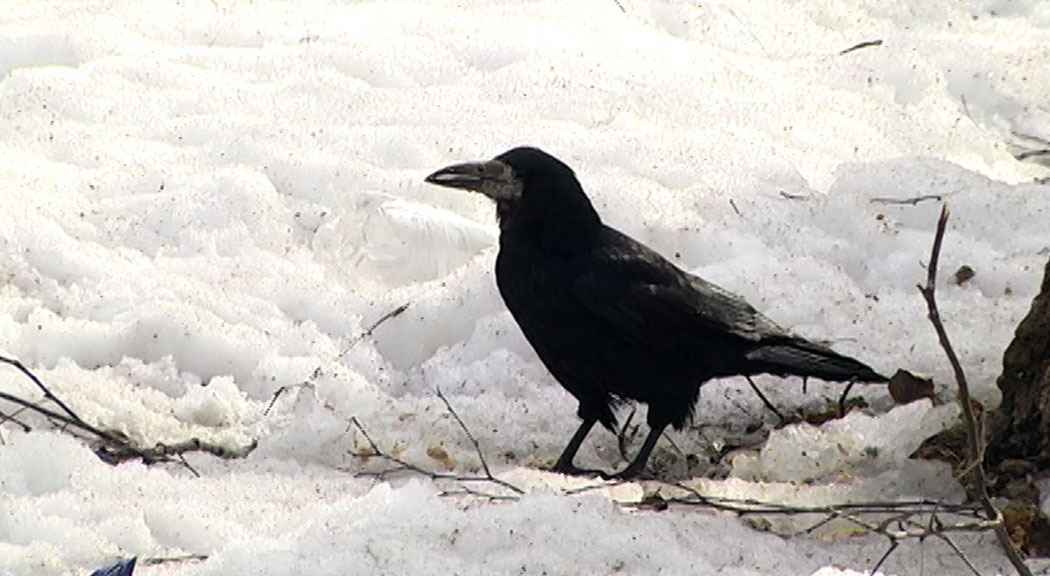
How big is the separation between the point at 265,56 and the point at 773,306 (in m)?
2.68

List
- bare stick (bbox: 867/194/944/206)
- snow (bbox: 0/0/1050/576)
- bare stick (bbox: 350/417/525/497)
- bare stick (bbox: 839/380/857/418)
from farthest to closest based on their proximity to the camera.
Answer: bare stick (bbox: 867/194/944/206) < bare stick (bbox: 839/380/857/418) < bare stick (bbox: 350/417/525/497) < snow (bbox: 0/0/1050/576)

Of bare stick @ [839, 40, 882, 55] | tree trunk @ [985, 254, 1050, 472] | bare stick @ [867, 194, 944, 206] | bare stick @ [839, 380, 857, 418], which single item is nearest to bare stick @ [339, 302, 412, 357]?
bare stick @ [839, 380, 857, 418]

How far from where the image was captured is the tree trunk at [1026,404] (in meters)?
4.57

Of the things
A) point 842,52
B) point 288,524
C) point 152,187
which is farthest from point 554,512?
point 842,52

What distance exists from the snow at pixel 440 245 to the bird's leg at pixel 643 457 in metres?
0.24

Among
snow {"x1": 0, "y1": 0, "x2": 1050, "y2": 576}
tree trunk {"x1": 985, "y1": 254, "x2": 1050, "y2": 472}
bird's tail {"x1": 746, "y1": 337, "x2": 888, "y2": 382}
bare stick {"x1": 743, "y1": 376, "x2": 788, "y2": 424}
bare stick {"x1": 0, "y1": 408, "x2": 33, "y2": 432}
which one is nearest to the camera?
snow {"x1": 0, "y1": 0, "x2": 1050, "y2": 576}

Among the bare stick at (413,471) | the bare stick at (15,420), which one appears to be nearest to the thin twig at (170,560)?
the bare stick at (413,471)

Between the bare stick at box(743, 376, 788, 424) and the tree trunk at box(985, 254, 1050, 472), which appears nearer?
the tree trunk at box(985, 254, 1050, 472)

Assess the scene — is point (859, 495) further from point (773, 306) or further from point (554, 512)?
point (773, 306)

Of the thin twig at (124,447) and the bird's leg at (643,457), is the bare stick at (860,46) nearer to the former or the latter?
the bird's leg at (643,457)

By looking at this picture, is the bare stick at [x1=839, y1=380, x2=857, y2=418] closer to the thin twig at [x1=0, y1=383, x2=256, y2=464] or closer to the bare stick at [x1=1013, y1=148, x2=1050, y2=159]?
the thin twig at [x1=0, y1=383, x2=256, y2=464]

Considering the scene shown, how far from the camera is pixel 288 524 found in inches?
170

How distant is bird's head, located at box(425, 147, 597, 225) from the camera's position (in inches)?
A: 209

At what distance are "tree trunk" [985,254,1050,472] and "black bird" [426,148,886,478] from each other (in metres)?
0.46
